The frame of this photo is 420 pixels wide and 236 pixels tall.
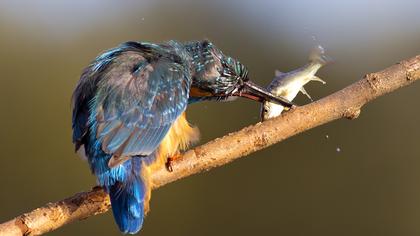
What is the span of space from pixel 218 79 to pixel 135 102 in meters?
0.45

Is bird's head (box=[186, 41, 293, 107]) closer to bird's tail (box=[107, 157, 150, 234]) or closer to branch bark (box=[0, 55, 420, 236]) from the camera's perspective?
branch bark (box=[0, 55, 420, 236])

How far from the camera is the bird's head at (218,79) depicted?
359 centimetres

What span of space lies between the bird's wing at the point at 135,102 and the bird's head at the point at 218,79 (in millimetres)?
116

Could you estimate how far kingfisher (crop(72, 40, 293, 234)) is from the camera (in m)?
3.09

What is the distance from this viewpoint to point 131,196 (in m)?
3.06

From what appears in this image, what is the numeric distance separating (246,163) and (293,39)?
125 cm

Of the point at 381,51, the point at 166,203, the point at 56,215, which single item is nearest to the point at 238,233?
the point at 166,203

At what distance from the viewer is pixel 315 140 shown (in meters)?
6.27

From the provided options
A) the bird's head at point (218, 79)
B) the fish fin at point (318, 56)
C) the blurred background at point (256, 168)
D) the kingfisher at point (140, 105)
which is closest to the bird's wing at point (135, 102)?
the kingfisher at point (140, 105)

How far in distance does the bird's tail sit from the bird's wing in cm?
7

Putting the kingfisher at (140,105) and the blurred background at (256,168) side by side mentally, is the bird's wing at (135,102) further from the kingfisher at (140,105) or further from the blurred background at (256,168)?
the blurred background at (256,168)

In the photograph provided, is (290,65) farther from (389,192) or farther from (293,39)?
(389,192)

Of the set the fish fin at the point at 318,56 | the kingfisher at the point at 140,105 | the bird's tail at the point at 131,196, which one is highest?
the fish fin at the point at 318,56

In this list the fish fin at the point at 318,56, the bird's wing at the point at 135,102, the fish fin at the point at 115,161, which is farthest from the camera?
the fish fin at the point at 318,56
